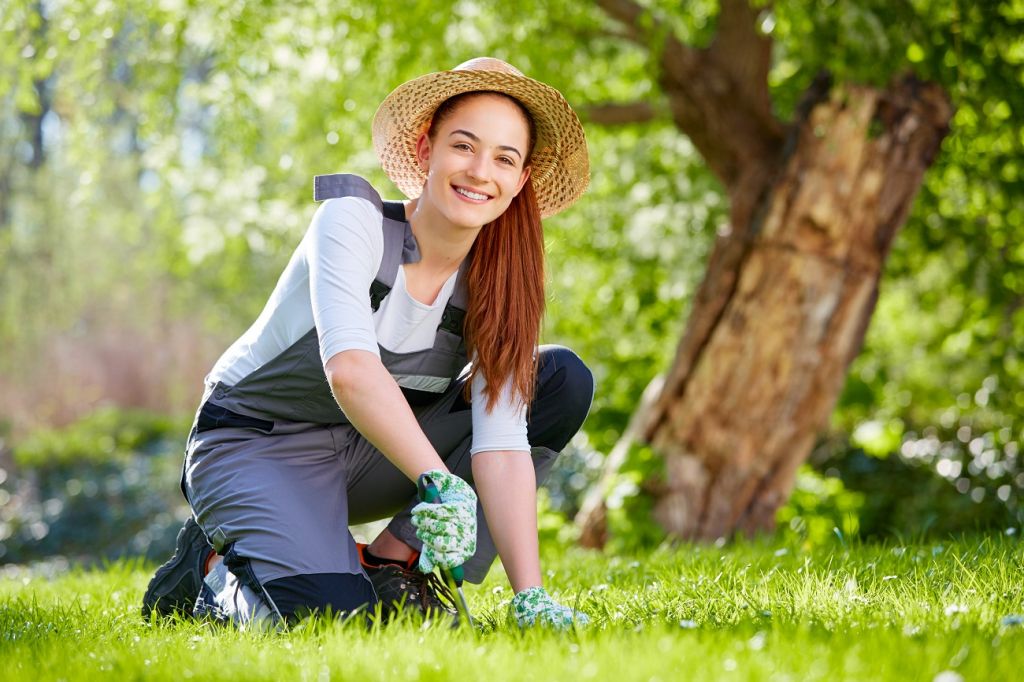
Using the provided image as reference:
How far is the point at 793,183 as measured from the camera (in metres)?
5.50

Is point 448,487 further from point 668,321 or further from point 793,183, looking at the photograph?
point 668,321

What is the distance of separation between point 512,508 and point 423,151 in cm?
106

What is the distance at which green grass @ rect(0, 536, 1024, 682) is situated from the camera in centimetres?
188

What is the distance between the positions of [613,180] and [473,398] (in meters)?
4.61

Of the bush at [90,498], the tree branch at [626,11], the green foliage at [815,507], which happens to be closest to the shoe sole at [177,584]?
the green foliage at [815,507]

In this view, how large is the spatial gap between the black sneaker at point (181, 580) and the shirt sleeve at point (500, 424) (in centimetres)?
83

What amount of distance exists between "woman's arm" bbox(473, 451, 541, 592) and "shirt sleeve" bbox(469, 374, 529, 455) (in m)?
0.02

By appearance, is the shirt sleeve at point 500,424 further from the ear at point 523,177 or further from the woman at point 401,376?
the ear at point 523,177

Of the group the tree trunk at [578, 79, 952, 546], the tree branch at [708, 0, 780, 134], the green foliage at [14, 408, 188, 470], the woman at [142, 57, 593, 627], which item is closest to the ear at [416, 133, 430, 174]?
the woman at [142, 57, 593, 627]

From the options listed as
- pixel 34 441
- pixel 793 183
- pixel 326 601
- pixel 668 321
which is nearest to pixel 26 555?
pixel 34 441

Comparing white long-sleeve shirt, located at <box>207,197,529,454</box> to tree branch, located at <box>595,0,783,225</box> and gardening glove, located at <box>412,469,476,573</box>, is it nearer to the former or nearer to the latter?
gardening glove, located at <box>412,469,476,573</box>

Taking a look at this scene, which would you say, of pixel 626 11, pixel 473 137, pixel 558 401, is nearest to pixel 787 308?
pixel 626 11

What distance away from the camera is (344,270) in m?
2.74

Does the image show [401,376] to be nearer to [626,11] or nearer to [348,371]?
[348,371]
